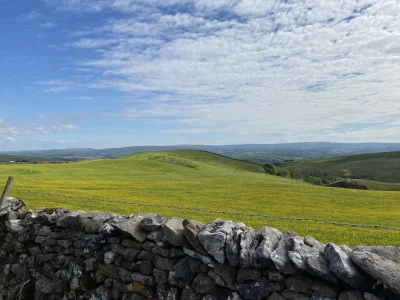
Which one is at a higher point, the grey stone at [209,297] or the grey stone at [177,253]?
the grey stone at [177,253]

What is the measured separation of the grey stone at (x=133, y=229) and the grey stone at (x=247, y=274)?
2.51m

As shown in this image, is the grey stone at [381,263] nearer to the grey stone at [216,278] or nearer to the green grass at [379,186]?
the grey stone at [216,278]

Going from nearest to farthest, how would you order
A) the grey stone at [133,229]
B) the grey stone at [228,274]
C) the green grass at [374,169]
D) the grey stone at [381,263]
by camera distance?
the grey stone at [381,263], the grey stone at [228,274], the grey stone at [133,229], the green grass at [374,169]

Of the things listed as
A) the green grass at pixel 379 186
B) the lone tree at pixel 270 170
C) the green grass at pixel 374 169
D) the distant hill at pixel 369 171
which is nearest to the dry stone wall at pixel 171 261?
the lone tree at pixel 270 170

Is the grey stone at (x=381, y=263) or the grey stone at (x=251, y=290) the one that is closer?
the grey stone at (x=381, y=263)

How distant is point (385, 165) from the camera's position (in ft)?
549

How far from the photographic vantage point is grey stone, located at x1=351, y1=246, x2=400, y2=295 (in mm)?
5211

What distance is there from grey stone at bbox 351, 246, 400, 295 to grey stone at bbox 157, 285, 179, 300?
380cm

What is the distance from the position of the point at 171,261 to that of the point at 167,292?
70cm

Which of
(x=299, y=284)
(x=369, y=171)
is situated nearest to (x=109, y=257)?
(x=299, y=284)

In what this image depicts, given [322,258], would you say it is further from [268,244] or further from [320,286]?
[268,244]

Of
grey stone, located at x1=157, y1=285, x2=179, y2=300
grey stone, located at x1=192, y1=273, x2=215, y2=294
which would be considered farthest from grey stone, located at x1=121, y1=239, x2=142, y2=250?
grey stone, located at x1=192, y1=273, x2=215, y2=294

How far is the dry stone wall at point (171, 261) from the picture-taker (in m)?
5.74

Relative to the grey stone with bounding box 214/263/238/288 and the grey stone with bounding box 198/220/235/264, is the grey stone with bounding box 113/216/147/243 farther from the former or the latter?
the grey stone with bounding box 214/263/238/288
